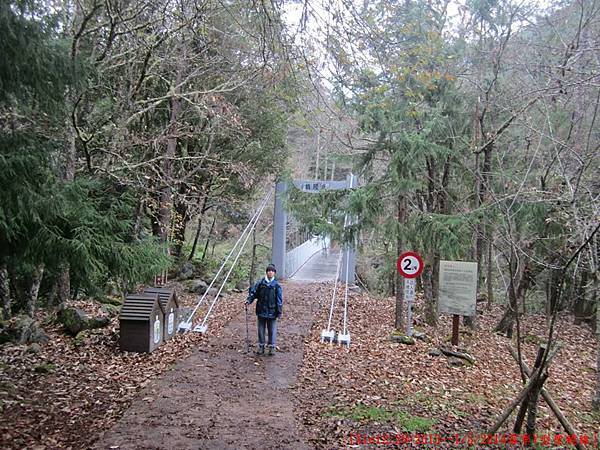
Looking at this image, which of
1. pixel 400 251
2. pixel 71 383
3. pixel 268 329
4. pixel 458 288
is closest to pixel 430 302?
pixel 400 251

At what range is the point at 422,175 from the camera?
1016 centimetres

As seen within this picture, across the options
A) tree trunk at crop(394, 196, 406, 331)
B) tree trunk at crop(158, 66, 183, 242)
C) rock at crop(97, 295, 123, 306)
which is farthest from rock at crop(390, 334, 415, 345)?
rock at crop(97, 295, 123, 306)

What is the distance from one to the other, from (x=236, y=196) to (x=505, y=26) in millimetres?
9006

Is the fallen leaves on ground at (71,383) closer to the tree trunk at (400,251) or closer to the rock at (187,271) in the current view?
the tree trunk at (400,251)

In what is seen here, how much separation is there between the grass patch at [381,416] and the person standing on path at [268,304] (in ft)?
7.07

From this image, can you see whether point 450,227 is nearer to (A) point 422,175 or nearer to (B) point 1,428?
(A) point 422,175

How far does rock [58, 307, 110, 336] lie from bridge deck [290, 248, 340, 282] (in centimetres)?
853

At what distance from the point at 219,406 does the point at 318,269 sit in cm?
1314

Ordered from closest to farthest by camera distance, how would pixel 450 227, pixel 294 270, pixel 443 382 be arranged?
pixel 443 382 → pixel 450 227 → pixel 294 270

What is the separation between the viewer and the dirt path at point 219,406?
4.21 meters

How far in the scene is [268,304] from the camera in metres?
6.98

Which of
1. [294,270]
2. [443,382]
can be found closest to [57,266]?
[443,382]

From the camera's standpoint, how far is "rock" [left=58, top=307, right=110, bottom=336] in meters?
7.13

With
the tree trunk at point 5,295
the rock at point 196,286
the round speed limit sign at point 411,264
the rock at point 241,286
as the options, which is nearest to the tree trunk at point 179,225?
the rock at point 196,286
